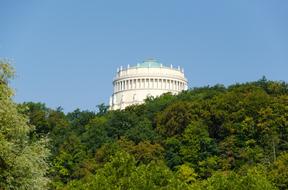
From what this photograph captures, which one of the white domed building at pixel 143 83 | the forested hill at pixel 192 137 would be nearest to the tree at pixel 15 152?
the forested hill at pixel 192 137

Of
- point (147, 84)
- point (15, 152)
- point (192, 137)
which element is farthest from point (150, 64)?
point (15, 152)

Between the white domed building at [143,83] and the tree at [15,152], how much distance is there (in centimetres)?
12520

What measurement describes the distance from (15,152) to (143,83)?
13058cm

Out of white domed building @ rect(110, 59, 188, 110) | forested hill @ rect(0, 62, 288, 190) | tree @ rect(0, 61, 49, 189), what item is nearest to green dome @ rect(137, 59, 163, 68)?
white domed building @ rect(110, 59, 188, 110)

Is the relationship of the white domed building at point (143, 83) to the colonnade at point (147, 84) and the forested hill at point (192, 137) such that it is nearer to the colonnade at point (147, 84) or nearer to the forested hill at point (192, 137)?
the colonnade at point (147, 84)

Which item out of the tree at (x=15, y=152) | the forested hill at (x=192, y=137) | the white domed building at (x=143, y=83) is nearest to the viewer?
the tree at (x=15, y=152)

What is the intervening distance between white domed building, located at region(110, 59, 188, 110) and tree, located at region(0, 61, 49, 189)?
411 ft

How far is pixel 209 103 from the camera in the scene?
97750 millimetres

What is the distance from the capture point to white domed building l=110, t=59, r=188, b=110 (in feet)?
530

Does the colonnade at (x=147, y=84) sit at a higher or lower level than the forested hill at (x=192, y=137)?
higher

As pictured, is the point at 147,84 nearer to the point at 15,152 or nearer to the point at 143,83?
the point at 143,83

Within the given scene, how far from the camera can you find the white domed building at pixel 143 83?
16150 cm

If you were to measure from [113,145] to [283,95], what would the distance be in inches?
1023

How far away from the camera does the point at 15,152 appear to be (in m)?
32.3
